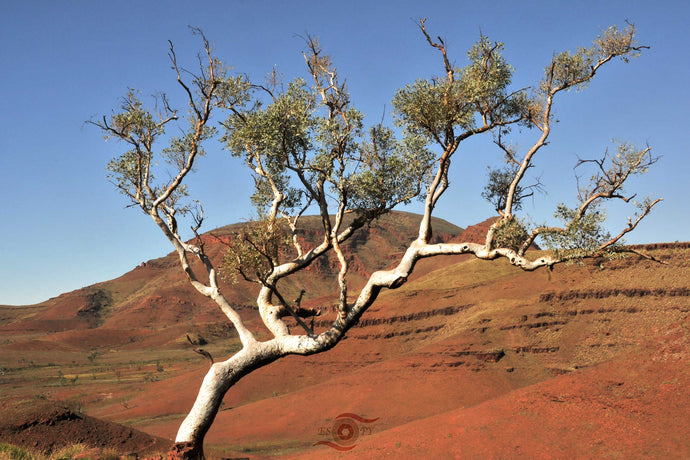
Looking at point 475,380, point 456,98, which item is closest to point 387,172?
point 456,98

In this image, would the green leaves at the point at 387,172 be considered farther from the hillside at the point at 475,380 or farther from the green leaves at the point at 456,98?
the hillside at the point at 475,380

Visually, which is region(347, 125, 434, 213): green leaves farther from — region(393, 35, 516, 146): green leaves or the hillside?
the hillside

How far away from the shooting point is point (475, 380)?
103ft

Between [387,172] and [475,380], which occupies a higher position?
[387,172]

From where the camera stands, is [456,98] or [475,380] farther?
[475,380]

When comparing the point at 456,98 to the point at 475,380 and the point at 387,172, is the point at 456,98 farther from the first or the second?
the point at 475,380

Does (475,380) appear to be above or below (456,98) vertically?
below

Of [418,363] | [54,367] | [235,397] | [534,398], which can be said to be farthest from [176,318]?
[534,398]

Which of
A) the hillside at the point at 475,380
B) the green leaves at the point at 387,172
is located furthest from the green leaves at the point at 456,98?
the hillside at the point at 475,380

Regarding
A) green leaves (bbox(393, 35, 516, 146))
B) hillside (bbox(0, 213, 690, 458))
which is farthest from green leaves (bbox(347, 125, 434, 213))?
hillside (bbox(0, 213, 690, 458))

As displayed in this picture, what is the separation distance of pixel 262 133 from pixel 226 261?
386 centimetres

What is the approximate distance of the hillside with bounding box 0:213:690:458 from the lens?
18.7m

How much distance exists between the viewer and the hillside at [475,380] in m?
18.7

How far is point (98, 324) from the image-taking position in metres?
122
